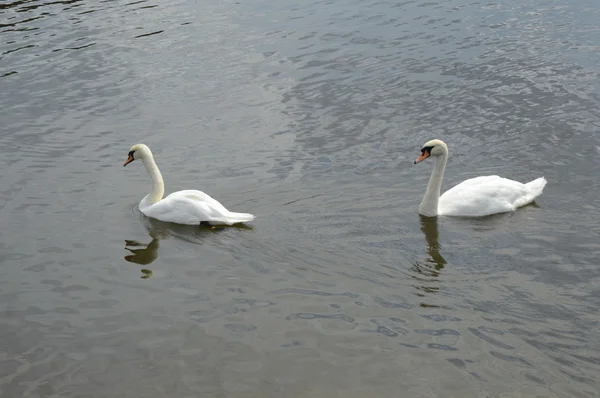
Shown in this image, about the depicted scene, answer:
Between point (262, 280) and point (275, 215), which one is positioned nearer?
point (262, 280)

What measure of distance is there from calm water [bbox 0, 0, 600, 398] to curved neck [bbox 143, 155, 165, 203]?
0.39m

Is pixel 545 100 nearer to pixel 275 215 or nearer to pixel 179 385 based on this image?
pixel 275 215

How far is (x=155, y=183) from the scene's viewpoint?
1170 centimetres

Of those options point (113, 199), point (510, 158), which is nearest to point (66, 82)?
point (113, 199)

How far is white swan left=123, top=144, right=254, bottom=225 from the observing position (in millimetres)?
10828

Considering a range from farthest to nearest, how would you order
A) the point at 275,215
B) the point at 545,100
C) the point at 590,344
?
the point at 545,100 → the point at 275,215 → the point at 590,344

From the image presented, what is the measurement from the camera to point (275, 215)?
1118cm

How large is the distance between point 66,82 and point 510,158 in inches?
381

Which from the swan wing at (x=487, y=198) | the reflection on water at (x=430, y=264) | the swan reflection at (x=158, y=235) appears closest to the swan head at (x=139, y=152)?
the swan reflection at (x=158, y=235)

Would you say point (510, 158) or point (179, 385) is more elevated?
point (179, 385)

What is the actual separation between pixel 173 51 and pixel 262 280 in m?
11.4

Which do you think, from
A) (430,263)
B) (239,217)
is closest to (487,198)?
(430,263)

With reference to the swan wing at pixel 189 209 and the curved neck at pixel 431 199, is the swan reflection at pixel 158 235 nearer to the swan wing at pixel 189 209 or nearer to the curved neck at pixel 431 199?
the swan wing at pixel 189 209

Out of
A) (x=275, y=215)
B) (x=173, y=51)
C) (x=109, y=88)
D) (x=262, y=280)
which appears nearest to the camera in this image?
(x=262, y=280)
